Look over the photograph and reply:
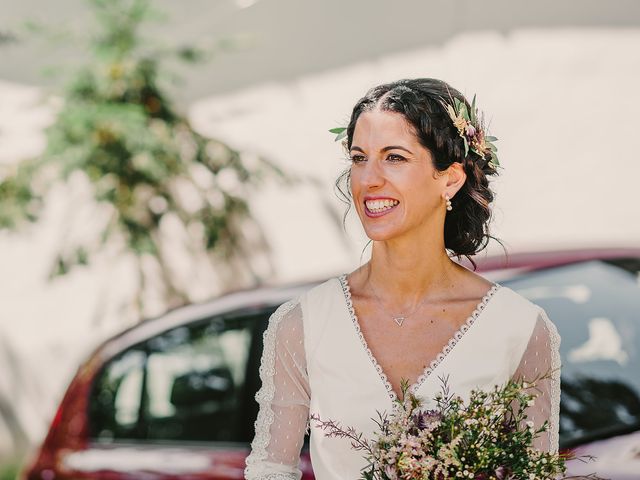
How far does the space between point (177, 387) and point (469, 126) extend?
2278 mm

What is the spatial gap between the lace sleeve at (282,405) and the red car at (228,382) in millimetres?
979

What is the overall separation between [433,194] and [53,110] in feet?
18.1

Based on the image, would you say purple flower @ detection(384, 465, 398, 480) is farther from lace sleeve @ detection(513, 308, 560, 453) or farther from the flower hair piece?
the flower hair piece

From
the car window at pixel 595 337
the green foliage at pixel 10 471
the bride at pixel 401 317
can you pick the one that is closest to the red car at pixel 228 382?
the car window at pixel 595 337

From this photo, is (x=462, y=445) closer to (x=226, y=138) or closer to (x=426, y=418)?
(x=426, y=418)

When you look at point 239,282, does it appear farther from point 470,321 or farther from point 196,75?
point 470,321

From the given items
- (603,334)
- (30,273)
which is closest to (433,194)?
(603,334)

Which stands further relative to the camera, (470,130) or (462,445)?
(470,130)

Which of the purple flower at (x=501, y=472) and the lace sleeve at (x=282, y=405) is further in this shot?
the lace sleeve at (x=282, y=405)

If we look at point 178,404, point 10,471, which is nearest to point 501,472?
point 178,404

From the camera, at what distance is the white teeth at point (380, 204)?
2.46 m

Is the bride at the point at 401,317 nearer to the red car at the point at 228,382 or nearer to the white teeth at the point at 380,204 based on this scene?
the white teeth at the point at 380,204

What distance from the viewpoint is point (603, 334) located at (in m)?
3.92

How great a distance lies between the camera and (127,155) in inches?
289
